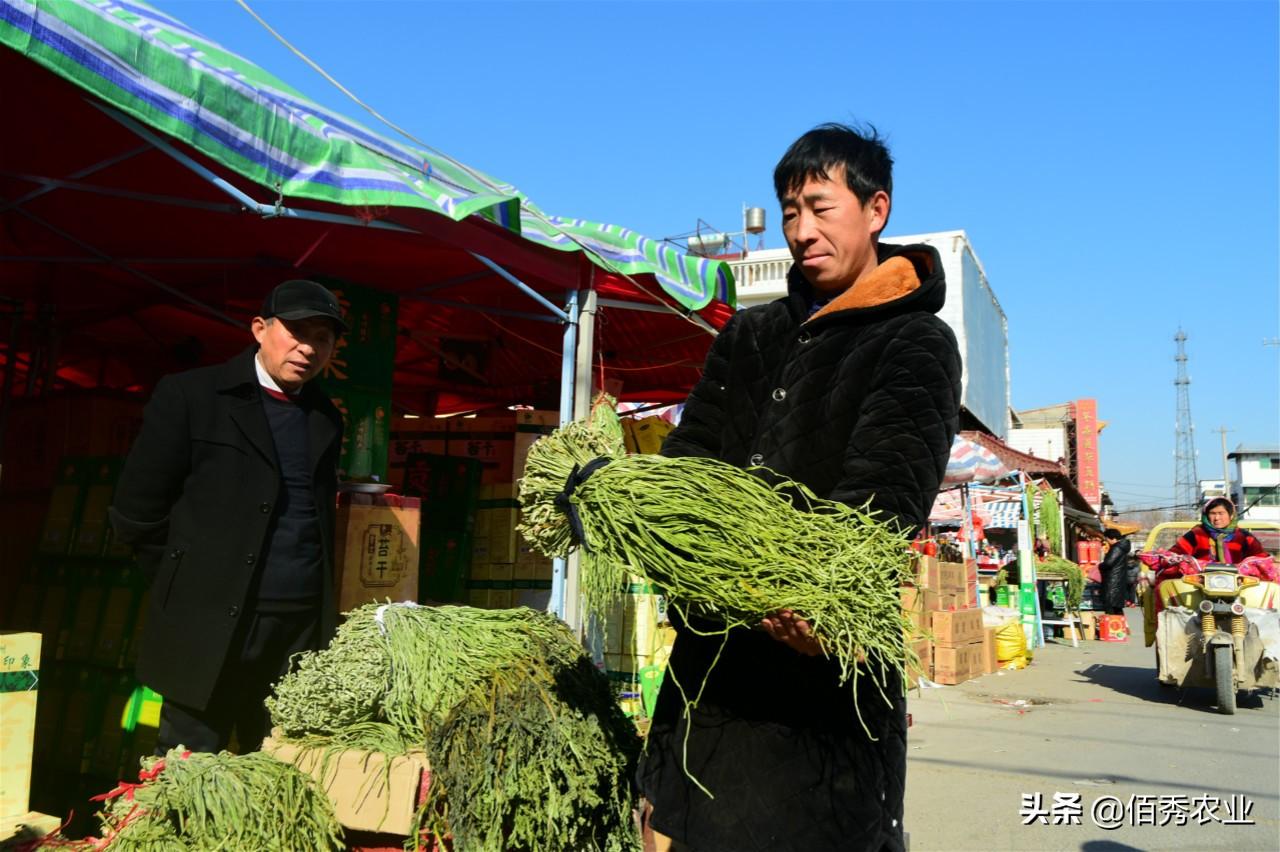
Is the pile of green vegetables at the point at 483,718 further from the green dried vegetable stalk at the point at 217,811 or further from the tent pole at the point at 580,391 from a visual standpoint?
the tent pole at the point at 580,391

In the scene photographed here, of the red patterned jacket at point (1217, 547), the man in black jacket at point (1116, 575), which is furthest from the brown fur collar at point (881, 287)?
the man in black jacket at point (1116, 575)

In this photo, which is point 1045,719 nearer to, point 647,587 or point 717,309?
point 717,309

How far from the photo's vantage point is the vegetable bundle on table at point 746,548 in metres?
1.51

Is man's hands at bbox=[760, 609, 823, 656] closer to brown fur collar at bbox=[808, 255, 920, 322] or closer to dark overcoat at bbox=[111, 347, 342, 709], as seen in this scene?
brown fur collar at bbox=[808, 255, 920, 322]

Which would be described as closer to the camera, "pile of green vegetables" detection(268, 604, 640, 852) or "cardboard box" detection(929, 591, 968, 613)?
"pile of green vegetables" detection(268, 604, 640, 852)

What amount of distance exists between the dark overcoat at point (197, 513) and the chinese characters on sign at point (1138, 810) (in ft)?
13.1

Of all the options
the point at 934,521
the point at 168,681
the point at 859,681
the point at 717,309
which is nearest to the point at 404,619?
the point at 168,681

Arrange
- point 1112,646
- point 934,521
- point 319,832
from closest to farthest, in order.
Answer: point 319,832 < point 1112,646 < point 934,521

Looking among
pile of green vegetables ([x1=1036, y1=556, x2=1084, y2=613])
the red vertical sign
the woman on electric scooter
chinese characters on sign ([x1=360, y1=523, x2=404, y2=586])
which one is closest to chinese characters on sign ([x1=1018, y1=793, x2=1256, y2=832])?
chinese characters on sign ([x1=360, y1=523, x2=404, y2=586])

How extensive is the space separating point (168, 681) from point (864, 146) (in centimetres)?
248

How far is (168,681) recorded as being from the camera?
111 inches

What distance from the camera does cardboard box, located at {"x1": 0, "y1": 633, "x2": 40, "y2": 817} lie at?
2.45 metres

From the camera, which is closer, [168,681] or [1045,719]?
[168,681]

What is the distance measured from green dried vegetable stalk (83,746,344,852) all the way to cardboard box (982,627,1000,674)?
403 inches
